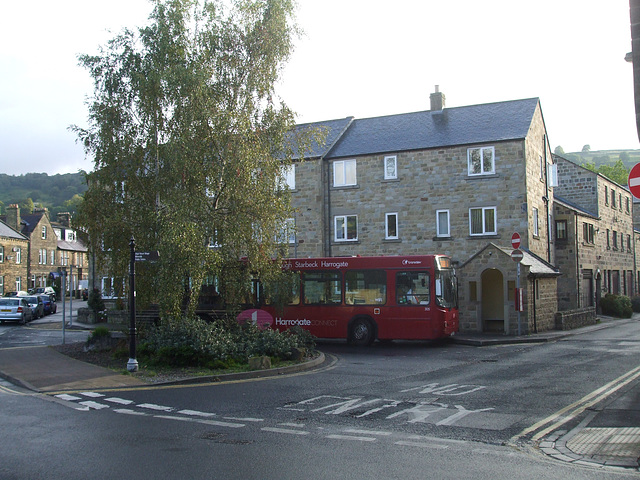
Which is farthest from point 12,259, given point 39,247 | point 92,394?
point 92,394

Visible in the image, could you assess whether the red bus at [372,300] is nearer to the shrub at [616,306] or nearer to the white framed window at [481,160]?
the white framed window at [481,160]

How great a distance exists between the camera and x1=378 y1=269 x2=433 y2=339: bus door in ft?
67.1

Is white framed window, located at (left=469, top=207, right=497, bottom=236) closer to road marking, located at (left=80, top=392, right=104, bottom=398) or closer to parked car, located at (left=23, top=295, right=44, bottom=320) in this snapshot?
road marking, located at (left=80, top=392, right=104, bottom=398)

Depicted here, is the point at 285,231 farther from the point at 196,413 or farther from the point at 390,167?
the point at 390,167

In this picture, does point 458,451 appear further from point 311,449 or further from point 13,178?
point 13,178

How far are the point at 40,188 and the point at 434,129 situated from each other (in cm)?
14655

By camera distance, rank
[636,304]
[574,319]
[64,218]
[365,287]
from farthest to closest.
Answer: [64,218] < [636,304] < [574,319] < [365,287]

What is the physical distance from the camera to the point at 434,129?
108 feet

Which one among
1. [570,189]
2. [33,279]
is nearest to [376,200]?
[570,189]

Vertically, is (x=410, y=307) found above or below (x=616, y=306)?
above

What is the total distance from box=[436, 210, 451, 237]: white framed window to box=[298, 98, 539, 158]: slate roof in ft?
11.4

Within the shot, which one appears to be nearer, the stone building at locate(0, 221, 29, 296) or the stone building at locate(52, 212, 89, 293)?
the stone building at locate(0, 221, 29, 296)

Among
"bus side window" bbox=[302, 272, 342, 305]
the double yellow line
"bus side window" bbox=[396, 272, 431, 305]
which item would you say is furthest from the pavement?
"bus side window" bbox=[302, 272, 342, 305]

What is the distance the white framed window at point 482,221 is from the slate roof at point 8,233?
5080 cm
